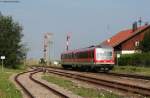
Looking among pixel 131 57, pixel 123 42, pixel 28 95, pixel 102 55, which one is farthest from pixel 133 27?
pixel 28 95

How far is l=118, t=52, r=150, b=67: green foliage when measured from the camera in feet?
228

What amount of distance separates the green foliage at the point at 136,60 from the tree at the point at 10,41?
1560 centimetres

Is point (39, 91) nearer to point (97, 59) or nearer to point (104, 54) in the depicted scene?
point (97, 59)

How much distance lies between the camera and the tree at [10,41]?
75.8m

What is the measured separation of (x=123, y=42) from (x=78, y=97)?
80.0 metres

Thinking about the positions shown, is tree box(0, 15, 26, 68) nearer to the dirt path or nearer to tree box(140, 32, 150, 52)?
tree box(140, 32, 150, 52)

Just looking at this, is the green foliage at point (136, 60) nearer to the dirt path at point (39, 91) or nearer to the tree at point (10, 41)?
the tree at point (10, 41)

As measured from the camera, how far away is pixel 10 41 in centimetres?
7619

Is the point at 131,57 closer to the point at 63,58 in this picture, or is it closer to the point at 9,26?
the point at 63,58

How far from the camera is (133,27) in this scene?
111m

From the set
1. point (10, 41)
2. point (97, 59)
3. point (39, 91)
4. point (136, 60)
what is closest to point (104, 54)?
point (97, 59)

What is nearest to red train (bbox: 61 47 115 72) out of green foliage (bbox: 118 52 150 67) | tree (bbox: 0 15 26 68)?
green foliage (bbox: 118 52 150 67)

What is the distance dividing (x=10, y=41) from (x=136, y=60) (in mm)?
19308

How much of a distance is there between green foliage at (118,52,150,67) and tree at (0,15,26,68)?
1560cm
